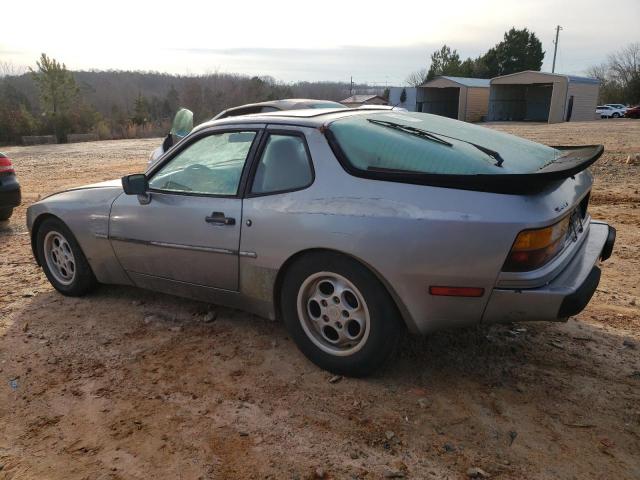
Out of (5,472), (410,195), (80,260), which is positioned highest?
(410,195)

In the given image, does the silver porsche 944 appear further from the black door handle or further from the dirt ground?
the dirt ground

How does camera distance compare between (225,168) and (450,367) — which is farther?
(225,168)

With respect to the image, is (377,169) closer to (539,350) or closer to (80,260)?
(539,350)

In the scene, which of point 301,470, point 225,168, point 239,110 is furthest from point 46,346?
point 239,110

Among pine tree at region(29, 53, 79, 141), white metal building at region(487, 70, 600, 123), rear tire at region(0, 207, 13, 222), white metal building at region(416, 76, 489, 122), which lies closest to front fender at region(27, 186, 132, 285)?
rear tire at region(0, 207, 13, 222)

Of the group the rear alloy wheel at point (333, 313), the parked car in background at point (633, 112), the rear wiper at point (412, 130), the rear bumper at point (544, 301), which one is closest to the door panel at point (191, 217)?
the rear alloy wheel at point (333, 313)

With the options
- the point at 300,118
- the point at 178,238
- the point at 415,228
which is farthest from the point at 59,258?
the point at 415,228

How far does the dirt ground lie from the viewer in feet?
7.78

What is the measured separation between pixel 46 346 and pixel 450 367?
278cm

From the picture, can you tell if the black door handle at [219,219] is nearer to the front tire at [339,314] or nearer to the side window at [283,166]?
the side window at [283,166]

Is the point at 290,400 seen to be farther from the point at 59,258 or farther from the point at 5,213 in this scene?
the point at 5,213

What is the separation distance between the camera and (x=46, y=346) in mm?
3586

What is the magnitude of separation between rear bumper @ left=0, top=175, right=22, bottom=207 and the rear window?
5937 millimetres

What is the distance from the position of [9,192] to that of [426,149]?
6540 millimetres
